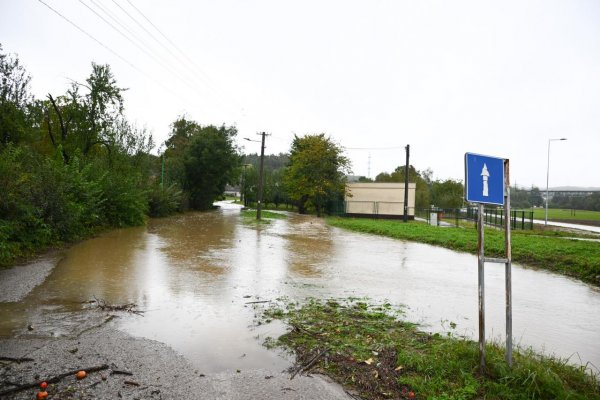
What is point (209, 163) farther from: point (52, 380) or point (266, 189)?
point (52, 380)

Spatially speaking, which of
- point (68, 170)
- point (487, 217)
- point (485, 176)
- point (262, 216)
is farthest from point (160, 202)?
point (485, 176)

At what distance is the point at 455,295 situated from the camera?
801 centimetres

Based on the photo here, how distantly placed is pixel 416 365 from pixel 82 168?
1936 cm

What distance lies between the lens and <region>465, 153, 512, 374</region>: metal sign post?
13.3 feet

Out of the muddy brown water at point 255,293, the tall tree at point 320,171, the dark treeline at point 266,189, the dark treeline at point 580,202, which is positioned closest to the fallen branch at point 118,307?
the muddy brown water at point 255,293

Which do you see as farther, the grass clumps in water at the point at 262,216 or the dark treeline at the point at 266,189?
the dark treeline at the point at 266,189

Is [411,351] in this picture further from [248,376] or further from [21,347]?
[21,347]

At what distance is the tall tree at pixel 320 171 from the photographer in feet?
126

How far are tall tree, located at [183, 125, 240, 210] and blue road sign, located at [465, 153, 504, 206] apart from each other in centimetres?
3544

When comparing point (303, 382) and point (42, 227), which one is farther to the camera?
point (42, 227)

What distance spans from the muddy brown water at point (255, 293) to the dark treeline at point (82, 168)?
56.8 inches

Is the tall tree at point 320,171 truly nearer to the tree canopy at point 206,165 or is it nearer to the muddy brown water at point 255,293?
the tree canopy at point 206,165

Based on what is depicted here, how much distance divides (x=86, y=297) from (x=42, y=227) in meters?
6.44

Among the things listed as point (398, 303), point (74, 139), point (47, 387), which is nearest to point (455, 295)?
point (398, 303)
